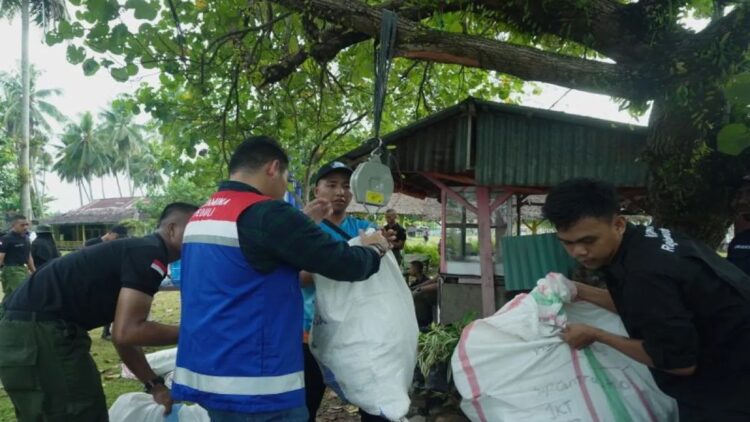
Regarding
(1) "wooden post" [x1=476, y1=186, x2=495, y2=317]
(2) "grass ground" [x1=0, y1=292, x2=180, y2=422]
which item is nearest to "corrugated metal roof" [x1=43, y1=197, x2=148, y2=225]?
(2) "grass ground" [x1=0, y1=292, x2=180, y2=422]

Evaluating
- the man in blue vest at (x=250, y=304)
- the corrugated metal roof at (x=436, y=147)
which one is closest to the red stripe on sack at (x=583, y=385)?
the man in blue vest at (x=250, y=304)

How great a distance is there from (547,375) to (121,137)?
52842 millimetres

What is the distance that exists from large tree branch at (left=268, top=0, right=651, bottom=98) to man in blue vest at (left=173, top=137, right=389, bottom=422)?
1654 millimetres

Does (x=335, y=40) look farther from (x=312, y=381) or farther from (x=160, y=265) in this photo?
(x=312, y=381)

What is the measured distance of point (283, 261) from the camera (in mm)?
1897

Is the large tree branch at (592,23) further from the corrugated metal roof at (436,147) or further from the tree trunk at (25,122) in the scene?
the tree trunk at (25,122)

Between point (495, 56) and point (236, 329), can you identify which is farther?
point (495, 56)

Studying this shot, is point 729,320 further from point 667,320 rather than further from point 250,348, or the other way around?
point 250,348

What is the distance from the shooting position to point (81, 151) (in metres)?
45.9

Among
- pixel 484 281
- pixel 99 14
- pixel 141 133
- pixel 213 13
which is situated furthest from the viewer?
pixel 141 133

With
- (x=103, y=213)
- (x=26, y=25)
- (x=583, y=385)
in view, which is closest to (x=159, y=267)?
(x=583, y=385)

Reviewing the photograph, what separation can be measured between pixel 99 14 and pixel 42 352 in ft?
8.00

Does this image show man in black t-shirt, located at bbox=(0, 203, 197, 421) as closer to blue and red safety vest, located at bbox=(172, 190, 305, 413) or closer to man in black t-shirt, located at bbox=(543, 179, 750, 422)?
blue and red safety vest, located at bbox=(172, 190, 305, 413)

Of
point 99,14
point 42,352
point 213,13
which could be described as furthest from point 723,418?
point 213,13
